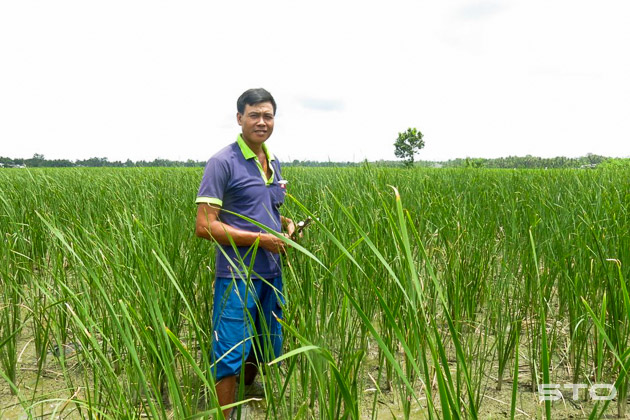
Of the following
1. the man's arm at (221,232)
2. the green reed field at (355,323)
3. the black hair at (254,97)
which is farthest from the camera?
the black hair at (254,97)

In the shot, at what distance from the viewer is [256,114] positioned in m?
1.75

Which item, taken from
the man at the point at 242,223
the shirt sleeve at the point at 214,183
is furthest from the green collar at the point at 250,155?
the shirt sleeve at the point at 214,183

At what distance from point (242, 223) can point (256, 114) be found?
1.52 ft

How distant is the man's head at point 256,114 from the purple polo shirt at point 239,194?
0.19 ft

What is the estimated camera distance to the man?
63.7 inches

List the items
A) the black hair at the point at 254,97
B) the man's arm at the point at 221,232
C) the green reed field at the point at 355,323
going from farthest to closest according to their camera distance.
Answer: the black hair at the point at 254,97 < the man's arm at the point at 221,232 < the green reed field at the point at 355,323

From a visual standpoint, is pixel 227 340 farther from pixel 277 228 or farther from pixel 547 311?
pixel 547 311

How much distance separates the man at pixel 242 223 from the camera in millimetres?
1619

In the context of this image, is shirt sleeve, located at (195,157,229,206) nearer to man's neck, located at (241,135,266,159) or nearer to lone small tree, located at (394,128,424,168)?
man's neck, located at (241,135,266,159)

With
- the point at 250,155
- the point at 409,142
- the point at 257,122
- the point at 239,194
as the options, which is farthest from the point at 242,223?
the point at 409,142

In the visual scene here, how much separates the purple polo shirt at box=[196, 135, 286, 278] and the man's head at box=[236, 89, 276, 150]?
58mm

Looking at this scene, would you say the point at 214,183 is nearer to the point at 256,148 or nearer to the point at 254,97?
the point at 256,148

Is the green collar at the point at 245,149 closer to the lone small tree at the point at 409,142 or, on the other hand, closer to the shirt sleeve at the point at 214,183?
the shirt sleeve at the point at 214,183

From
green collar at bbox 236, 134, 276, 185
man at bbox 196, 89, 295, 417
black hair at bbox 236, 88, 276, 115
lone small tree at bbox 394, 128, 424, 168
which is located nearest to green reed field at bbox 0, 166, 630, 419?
man at bbox 196, 89, 295, 417
